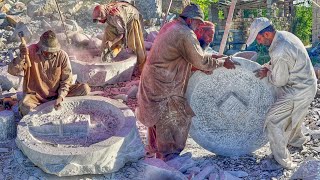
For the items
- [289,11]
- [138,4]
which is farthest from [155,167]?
[289,11]

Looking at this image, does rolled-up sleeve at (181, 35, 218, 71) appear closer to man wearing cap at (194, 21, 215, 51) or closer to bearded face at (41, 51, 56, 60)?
man wearing cap at (194, 21, 215, 51)

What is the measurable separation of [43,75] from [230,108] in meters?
2.76

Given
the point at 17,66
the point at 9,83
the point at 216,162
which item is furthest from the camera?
the point at 9,83

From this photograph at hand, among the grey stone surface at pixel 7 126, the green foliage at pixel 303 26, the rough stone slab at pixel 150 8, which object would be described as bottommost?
the green foliage at pixel 303 26

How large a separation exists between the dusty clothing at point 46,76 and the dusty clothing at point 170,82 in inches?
53.7

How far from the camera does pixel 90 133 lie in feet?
21.0

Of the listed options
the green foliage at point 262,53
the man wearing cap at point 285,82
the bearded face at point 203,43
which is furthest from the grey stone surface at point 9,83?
the green foliage at point 262,53

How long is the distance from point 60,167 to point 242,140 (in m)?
2.50

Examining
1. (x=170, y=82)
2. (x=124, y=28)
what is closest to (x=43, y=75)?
(x=170, y=82)

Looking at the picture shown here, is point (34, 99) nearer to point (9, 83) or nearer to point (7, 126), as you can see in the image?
point (7, 126)

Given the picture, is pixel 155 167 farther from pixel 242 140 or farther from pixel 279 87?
pixel 279 87

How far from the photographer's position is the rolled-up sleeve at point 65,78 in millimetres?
6976

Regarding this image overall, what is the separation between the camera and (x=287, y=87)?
6094mm

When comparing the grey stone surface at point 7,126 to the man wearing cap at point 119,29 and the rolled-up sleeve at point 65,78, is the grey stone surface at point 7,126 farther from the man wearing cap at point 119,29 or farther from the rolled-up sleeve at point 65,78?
the man wearing cap at point 119,29
